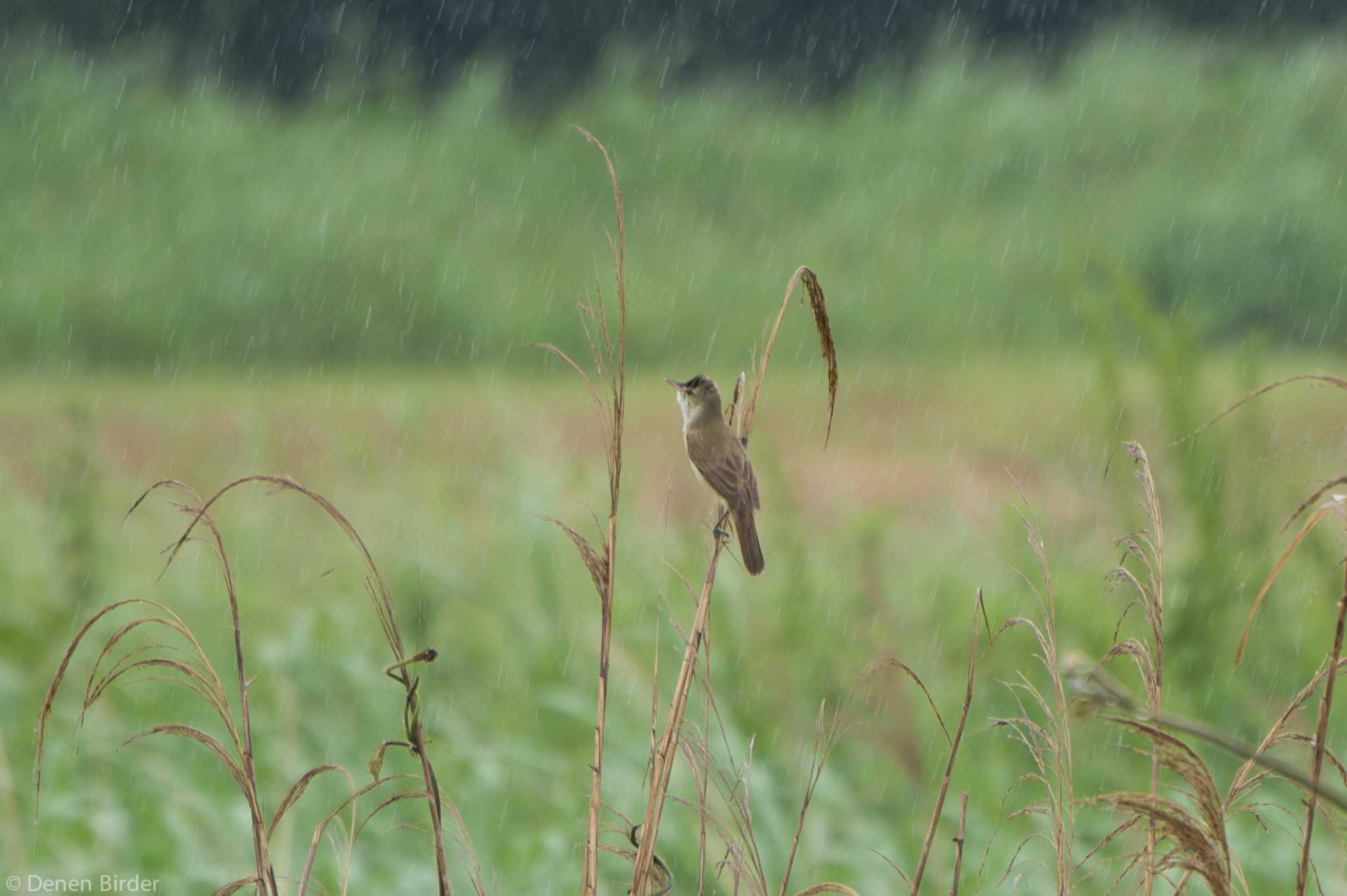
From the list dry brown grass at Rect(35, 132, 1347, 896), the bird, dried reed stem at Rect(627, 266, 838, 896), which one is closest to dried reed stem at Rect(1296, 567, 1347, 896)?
dry brown grass at Rect(35, 132, 1347, 896)

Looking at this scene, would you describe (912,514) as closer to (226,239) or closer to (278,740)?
(278,740)

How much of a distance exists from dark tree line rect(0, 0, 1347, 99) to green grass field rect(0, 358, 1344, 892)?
2859 millimetres

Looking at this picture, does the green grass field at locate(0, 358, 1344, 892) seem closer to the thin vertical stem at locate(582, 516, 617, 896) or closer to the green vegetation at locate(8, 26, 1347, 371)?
the thin vertical stem at locate(582, 516, 617, 896)

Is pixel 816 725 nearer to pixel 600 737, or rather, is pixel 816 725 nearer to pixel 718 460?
pixel 600 737

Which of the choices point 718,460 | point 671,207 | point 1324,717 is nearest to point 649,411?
point 671,207

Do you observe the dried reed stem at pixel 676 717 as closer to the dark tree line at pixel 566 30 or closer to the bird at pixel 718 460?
the bird at pixel 718 460

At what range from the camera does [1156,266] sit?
16.2 feet

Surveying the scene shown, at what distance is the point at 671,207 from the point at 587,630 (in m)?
3.33

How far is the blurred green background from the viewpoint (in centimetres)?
214

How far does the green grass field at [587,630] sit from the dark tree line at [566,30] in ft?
9.38

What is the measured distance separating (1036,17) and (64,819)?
6068mm

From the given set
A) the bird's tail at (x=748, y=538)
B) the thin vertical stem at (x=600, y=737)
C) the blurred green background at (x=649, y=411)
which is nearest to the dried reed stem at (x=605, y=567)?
the thin vertical stem at (x=600, y=737)

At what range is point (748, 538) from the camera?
6.16ft

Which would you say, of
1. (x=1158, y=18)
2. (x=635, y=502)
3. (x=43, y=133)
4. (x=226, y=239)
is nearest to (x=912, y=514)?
(x=635, y=502)
